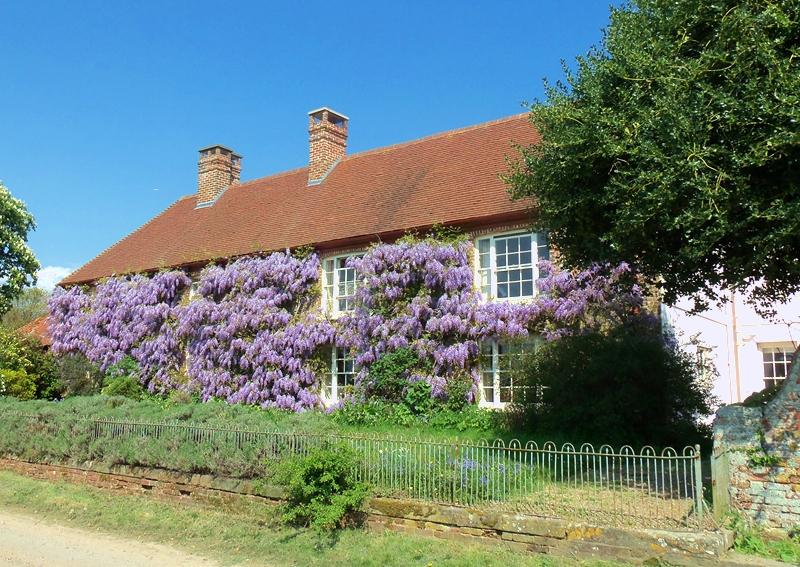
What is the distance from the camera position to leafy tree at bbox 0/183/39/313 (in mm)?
25141

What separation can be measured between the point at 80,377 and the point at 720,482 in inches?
876

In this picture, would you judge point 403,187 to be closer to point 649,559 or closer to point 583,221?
point 583,221

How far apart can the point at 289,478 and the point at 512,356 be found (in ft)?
23.0

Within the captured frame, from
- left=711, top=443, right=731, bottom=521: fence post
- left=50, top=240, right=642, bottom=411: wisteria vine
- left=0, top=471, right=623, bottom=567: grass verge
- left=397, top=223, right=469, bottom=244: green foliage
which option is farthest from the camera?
left=397, top=223, right=469, bottom=244: green foliage

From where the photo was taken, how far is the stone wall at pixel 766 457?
767 cm

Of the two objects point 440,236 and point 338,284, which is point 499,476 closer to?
point 440,236

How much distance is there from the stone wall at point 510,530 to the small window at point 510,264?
858 cm

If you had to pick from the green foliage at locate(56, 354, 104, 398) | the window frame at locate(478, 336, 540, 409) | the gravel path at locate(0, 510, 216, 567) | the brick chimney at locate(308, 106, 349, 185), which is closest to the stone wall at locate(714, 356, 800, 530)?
the gravel path at locate(0, 510, 216, 567)

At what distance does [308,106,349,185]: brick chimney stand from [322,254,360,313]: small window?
4.84m

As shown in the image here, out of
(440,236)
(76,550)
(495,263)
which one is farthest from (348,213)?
(76,550)

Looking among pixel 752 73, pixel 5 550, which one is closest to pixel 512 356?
pixel 752 73

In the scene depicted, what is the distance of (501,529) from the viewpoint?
8102mm

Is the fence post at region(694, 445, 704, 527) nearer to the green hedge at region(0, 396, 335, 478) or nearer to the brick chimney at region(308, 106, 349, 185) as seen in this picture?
the green hedge at region(0, 396, 335, 478)

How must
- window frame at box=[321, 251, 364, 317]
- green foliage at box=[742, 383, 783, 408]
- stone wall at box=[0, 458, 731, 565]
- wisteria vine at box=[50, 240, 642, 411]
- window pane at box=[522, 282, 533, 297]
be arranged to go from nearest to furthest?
stone wall at box=[0, 458, 731, 565] < green foliage at box=[742, 383, 783, 408] < wisteria vine at box=[50, 240, 642, 411] < window pane at box=[522, 282, 533, 297] < window frame at box=[321, 251, 364, 317]
